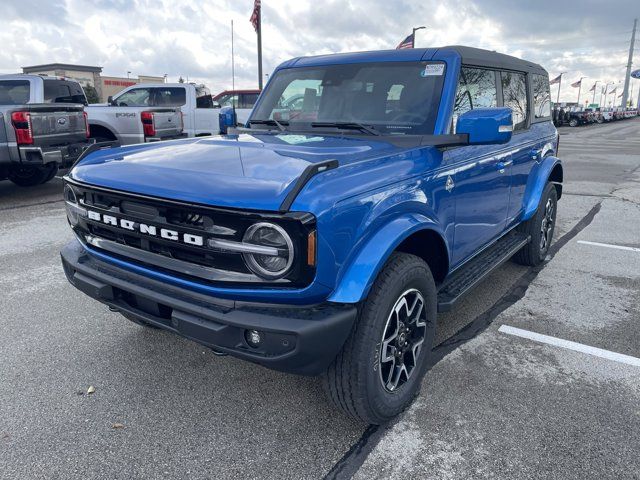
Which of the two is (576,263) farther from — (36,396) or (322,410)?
(36,396)

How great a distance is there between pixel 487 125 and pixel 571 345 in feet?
5.82

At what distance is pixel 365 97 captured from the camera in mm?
3475

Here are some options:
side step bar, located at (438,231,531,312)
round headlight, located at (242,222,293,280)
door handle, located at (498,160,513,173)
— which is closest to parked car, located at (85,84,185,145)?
side step bar, located at (438,231,531,312)

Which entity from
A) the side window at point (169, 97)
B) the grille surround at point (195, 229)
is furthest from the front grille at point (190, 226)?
the side window at point (169, 97)

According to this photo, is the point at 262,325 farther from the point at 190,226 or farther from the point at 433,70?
the point at 433,70

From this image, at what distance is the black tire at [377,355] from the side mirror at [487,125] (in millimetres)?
819

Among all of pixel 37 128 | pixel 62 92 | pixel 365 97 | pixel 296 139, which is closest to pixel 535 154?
pixel 365 97

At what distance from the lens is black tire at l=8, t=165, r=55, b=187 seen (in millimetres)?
9172

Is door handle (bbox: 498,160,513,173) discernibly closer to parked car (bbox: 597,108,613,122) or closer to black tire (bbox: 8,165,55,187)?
black tire (bbox: 8,165,55,187)

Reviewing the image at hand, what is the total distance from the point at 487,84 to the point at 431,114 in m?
0.93

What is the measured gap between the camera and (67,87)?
996 cm

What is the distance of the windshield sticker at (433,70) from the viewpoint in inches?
130

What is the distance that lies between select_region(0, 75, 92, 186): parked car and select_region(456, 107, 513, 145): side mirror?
7.07m

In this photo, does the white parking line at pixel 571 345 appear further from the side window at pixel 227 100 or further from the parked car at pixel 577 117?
the parked car at pixel 577 117
